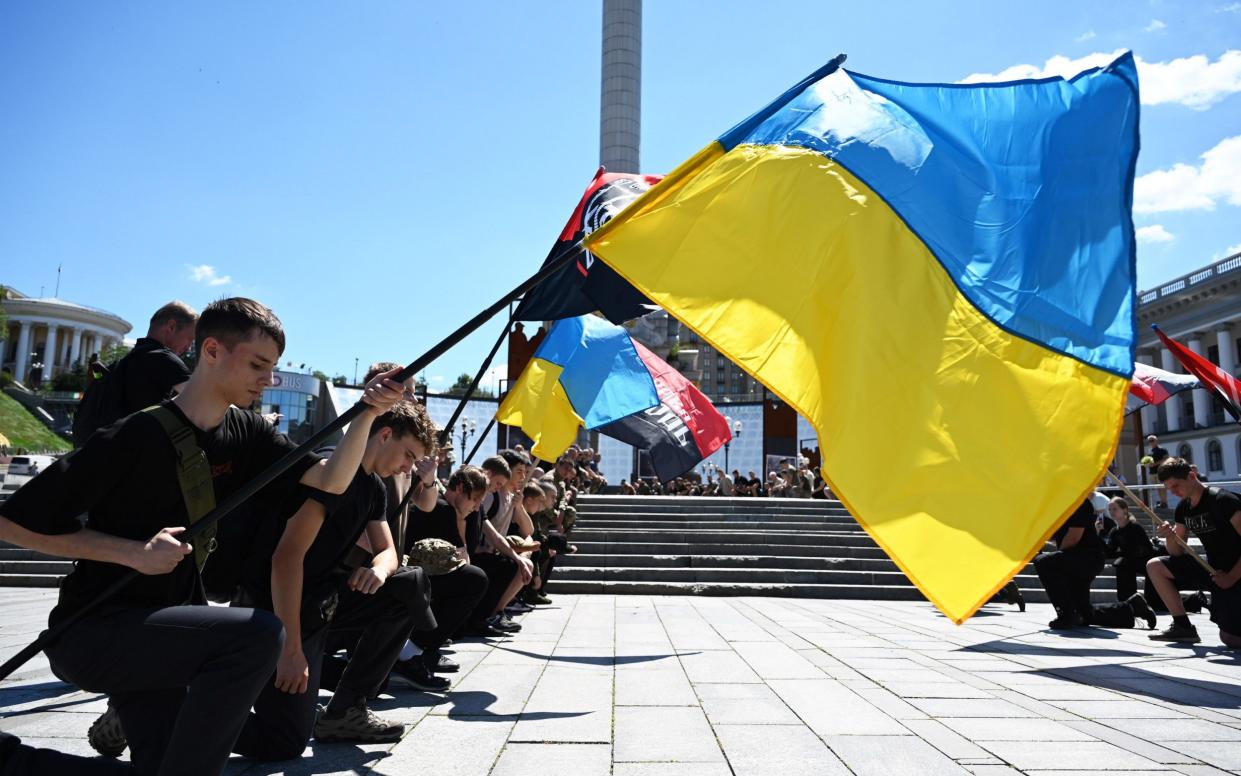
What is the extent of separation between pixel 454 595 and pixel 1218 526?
6.47 m

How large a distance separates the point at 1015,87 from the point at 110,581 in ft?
15.1

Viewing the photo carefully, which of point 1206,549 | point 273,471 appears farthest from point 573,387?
point 273,471

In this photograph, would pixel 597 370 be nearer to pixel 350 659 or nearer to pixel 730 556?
pixel 350 659

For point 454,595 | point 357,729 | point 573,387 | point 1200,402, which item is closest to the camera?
point 357,729

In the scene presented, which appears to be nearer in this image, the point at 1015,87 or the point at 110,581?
the point at 110,581

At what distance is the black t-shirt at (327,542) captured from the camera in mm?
3447

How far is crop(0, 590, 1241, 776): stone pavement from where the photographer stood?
3.34 m

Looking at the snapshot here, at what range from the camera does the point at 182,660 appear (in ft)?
7.20

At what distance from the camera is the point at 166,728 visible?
2.30 m

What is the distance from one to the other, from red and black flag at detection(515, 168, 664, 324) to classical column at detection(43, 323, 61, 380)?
10271 centimetres

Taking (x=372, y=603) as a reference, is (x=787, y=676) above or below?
below

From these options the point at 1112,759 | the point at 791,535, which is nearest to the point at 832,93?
the point at 1112,759

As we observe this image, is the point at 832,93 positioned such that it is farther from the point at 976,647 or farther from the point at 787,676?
the point at 976,647


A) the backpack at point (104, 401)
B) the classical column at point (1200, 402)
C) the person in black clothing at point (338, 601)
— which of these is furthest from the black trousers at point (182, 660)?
the classical column at point (1200, 402)
